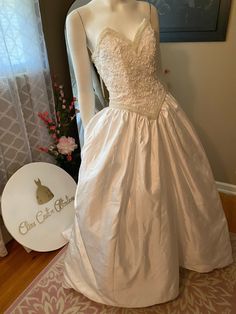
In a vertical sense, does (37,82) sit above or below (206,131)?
above

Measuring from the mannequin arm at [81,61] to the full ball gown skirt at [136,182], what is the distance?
5 cm

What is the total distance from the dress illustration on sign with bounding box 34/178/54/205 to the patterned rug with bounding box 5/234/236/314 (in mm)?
435

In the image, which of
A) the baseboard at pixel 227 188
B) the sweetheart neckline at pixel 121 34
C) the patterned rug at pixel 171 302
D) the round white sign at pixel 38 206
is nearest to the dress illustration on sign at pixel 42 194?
the round white sign at pixel 38 206

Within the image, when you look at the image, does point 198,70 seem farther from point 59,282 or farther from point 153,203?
point 59,282

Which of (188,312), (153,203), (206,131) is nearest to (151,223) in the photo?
(153,203)

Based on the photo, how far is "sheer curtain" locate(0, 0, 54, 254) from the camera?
4.58 ft

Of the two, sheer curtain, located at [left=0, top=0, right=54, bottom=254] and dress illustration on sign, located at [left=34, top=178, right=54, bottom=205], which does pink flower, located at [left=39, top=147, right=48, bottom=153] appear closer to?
sheer curtain, located at [left=0, top=0, right=54, bottom=254]

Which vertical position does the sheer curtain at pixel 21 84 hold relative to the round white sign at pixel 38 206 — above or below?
above

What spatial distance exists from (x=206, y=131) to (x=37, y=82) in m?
1.19

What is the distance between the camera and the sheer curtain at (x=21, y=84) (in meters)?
1.40

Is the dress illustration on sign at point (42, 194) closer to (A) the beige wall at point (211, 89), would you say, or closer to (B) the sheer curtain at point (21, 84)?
(B) the sheer curtain at point (21, 84)

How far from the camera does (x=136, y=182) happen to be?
109 centimetres

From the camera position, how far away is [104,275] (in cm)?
112

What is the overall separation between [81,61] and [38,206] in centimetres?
92
